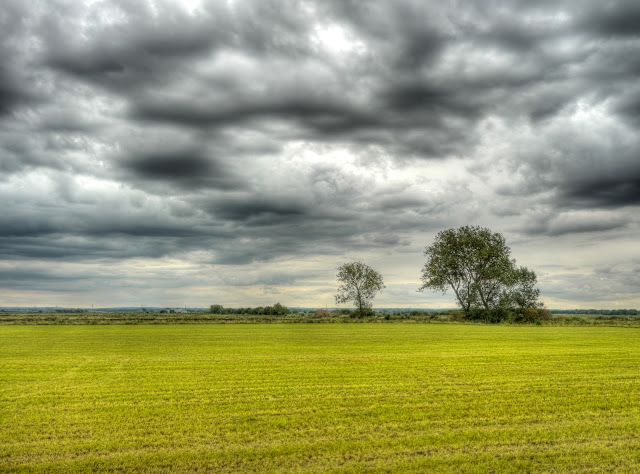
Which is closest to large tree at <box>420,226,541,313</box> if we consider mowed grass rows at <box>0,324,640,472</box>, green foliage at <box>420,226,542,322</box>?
green foliage at <box>420,226,542,322</box>

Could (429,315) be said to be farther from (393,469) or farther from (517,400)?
(393,469)

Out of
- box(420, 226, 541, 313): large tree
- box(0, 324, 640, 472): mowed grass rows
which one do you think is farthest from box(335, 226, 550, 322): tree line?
box(0, 324, 640, 472): mowed grass rows

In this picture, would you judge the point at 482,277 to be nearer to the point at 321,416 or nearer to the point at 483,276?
the point at 483,276

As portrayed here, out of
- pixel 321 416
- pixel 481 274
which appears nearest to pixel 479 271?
pixel 481 274

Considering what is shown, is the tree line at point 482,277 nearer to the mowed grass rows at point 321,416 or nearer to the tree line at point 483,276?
the tree line at point 483,276

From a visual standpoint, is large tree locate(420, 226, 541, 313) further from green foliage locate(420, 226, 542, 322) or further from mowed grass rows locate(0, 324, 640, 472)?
mowed grass rows locate(0, 324, 640, 472)

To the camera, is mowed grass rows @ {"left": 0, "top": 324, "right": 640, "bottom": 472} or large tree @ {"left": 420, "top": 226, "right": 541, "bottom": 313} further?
large tree @ {"left": 420, "top": 226, "right": 541, "bottom": 313}

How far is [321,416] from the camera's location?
11.7 m

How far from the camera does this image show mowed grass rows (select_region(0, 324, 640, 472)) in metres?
8.66

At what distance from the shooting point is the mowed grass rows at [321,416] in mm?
8656

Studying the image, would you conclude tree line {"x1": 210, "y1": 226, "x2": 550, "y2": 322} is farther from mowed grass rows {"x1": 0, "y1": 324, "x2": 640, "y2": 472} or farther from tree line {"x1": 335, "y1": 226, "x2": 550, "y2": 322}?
mowed grass rows {"x1": 0, "y1": 324, "x2": 640, "y2": 472}

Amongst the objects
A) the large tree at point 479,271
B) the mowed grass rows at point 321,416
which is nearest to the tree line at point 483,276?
the large tree at point 479,271

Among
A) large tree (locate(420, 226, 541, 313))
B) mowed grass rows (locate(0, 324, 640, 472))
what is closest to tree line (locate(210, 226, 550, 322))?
large tree (locate(420, 226, 541, 313))

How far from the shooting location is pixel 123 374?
19.0 meters
